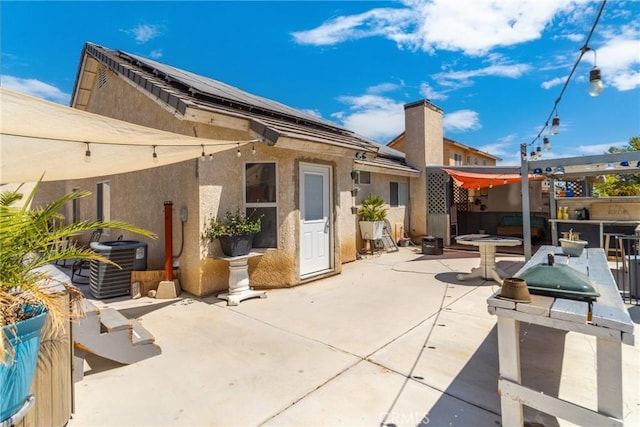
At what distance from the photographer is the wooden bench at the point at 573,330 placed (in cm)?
197

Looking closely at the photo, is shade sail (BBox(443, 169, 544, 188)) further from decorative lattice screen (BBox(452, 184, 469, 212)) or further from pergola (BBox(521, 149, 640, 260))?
decorative lattice screen (BBox(452, 184, 469, 212))

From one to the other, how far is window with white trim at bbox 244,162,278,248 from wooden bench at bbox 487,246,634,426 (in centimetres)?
535

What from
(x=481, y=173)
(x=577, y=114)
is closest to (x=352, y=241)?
(x=481, y=173)

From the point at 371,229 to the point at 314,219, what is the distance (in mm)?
3731

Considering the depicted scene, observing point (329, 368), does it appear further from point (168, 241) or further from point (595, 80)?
point (595, 80)

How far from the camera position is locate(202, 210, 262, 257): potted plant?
6107mm

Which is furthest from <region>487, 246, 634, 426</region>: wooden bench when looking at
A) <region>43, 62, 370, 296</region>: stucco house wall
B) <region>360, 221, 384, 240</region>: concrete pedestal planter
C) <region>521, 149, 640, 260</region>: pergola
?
<region>360, 221, 384, 240</region>: concrete pedestal planter

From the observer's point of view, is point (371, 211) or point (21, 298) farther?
point (371, 211)

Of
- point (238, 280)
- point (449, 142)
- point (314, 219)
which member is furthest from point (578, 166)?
point (449, 142)

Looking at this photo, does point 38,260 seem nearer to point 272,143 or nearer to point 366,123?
point 272,143

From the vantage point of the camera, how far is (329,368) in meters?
3.54

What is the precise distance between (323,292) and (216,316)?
7.82ft

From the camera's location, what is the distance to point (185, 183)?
6.61 meters

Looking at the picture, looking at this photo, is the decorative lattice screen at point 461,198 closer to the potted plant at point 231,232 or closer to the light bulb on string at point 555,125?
the light bulb on string at point 555,125
